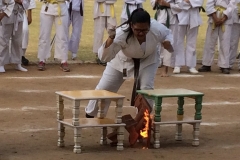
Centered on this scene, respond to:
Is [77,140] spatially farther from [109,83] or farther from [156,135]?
[109,83]

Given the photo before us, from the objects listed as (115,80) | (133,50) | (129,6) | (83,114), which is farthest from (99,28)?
(133,50)

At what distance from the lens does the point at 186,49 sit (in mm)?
12000

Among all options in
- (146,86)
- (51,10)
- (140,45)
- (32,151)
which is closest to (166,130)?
(146,86)

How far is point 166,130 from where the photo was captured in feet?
25.4

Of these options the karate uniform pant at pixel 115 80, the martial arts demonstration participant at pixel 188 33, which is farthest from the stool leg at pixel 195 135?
the martial arts demonstration participant at pixel 188 33

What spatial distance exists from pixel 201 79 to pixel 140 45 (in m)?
4.34

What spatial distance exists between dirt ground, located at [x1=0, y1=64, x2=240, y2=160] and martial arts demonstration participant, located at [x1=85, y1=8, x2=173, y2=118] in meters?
0.62

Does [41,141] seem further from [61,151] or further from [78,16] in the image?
[78,16]

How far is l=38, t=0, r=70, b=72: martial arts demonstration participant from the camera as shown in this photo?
11.3 meters

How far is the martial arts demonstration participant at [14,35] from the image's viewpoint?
36.7 feet

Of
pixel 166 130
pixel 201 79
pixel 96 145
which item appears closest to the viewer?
pixel 96 145

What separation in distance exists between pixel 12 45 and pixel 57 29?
0.85m

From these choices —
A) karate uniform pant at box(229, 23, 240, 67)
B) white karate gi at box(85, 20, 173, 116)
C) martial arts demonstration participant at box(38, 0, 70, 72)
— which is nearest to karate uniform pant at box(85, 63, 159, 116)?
white karate gi at box(85, 20, 173, 116)

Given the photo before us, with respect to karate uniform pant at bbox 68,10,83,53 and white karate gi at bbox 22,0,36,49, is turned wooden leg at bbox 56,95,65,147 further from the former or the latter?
karate uniform pant at bbox 68,10,83,53
